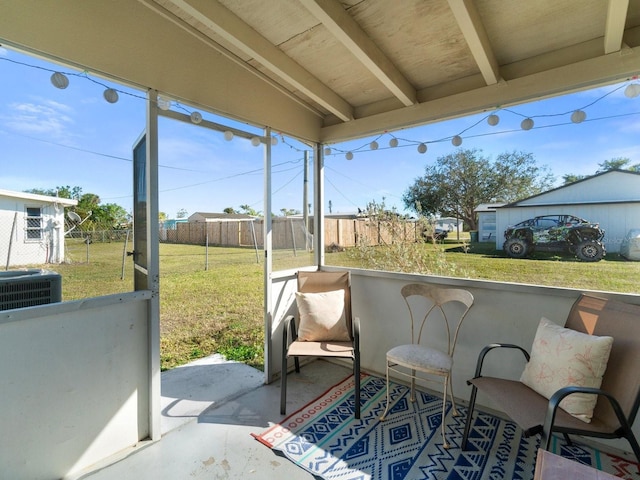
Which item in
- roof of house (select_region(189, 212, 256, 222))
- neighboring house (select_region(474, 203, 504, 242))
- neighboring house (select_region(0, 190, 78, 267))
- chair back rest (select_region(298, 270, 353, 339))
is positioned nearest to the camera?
neighboring house (select_region(0, 190, 78, 267))

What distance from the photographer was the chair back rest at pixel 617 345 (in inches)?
57.1

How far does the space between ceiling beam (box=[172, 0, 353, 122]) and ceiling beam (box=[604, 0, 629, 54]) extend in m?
1.75

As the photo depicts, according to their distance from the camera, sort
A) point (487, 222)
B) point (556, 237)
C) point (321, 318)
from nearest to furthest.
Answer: point (556, 237) < point (487, 222) < point (321, 318)

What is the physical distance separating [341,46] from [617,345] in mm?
2366

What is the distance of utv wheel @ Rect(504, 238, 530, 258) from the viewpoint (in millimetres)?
2277

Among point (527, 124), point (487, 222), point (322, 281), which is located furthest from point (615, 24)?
point (322, 281)

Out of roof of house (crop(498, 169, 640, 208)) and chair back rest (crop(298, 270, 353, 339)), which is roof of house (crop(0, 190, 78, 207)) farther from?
roof of house (crop(498, 169, 640, 208))

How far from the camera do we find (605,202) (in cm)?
197

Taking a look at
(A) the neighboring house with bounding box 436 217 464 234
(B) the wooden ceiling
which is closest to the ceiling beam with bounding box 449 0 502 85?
(B) the wooden ceiling

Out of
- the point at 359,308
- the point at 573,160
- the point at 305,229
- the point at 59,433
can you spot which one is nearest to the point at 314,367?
the point at 359,308

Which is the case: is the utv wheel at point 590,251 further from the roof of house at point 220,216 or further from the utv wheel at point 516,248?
the roof of house at point 220,216

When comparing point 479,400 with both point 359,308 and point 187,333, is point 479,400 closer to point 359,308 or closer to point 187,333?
point 359,308

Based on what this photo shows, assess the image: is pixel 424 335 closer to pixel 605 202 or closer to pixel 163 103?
pixel 605 202

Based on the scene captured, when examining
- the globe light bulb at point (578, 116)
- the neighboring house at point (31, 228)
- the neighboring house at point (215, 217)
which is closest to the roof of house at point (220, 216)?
the neighboring house at point (215, 217)
